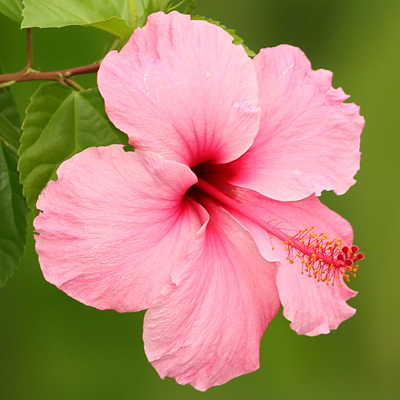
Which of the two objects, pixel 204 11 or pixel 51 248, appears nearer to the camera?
pixel 51 248

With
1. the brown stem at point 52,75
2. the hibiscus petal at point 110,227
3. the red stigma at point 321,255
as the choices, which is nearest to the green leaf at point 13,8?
the brown stem at point 52,75

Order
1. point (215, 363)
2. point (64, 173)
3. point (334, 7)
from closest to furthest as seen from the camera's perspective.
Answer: point (64, 173), point (215, 363), point (334, 7)

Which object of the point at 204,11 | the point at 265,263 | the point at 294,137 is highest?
the point at 294,137

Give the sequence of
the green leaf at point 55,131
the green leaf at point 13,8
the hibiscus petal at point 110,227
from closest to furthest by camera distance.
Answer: the hibiscus petal at point 110,227, the green leaf at point 55,131, the green leaf at point 13,8

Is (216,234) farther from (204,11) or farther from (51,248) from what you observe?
(204,11)

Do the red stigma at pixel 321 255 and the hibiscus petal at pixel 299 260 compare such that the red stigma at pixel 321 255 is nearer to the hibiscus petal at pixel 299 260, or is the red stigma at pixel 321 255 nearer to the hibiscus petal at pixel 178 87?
the hibiscus petal at pixel 299 260

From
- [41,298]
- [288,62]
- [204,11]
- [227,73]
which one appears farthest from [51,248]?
[204,11]
